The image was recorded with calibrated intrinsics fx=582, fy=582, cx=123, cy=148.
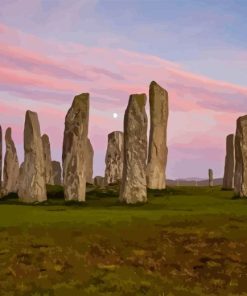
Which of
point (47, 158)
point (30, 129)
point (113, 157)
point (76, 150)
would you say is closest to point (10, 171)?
point (47, 158)

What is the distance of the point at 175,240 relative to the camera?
23.3m

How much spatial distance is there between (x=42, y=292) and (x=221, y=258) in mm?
7236

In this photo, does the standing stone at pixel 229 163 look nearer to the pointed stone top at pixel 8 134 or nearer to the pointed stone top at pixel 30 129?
the pointed stone top at pixel 8 134

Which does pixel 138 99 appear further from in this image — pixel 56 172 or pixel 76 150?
pixel 56 172

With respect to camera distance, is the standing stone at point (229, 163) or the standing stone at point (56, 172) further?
the standing stone at point (56, 172)

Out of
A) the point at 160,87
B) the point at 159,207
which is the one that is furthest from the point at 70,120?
the point at 160,87

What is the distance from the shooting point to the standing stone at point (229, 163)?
53531mm

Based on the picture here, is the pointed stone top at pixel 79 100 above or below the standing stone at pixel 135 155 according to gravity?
above

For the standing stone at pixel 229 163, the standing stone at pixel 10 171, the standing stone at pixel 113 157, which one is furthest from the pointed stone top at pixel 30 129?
the standing stone at pixel 113 157

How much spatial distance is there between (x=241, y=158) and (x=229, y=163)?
13.2m

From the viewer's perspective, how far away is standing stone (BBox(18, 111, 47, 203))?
3659 centimetres

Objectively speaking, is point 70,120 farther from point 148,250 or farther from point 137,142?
Answer: point 148,250

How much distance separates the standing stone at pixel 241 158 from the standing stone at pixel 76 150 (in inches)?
435

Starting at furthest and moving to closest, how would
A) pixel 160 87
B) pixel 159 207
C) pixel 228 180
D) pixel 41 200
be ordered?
pixel 228 180 < pixel 160 87 < pixel 41 200 < pixel 159 207
